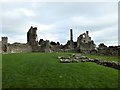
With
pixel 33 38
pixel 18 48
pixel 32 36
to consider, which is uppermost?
pixel 32 36

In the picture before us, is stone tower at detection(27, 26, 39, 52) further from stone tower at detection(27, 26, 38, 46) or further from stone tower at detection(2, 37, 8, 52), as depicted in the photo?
stone tower at detection(2, 37, 8, 52)

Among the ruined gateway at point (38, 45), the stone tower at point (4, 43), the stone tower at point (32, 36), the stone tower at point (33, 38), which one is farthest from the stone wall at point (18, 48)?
the stone tower at point (32, 36)

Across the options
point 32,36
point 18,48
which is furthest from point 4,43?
point 32,36

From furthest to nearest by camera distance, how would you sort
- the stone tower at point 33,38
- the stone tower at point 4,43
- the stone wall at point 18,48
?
the stone tower at point 33,38 < the stone wall at point 18,48 < the stone tower at point 4,43

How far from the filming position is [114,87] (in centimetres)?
1023

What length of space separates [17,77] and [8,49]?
3506cm

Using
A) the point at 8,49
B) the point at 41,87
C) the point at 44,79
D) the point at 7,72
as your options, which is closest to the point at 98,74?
the point at 44,79

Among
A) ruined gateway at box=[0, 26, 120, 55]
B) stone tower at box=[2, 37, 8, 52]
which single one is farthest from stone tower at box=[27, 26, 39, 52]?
stone tower at box=[2, 37, 8, 52]

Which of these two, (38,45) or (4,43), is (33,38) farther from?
(4,43)

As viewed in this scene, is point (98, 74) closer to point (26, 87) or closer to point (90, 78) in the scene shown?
point (90, 78)

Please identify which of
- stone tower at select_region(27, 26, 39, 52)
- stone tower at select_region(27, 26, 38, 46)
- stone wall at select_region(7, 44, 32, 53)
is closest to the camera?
stone wall at select_region(7, 44, 32, 53)

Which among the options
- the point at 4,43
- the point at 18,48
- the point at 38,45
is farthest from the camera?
the point at 38,45

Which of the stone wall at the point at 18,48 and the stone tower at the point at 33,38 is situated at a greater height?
the stone tower at the point at 33,38

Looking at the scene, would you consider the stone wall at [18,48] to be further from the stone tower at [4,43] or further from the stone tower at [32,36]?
the stone tower at [32,36]
